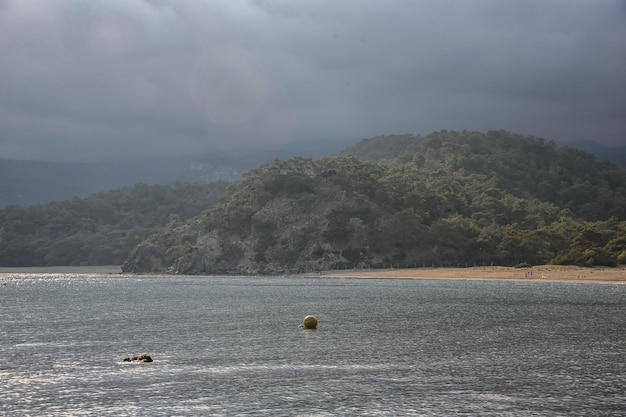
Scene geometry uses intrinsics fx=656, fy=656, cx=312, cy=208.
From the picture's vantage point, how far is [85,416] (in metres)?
30.8

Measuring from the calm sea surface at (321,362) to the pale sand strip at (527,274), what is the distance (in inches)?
2714

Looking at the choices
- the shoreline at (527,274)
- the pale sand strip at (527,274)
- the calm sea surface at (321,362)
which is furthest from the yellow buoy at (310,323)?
the pale sand strip at (527,274)

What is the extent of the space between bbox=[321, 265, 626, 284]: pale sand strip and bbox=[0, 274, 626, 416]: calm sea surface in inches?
2714

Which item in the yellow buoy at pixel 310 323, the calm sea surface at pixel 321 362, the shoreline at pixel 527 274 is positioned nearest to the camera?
the calm sea surface at pixel 321 362

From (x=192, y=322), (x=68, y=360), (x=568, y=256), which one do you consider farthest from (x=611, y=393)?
(x=568, y=256)

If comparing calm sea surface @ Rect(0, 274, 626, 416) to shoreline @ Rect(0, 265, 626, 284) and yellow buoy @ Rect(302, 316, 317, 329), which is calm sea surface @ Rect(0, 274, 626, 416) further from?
shoreline @ Rect(0, 265, 626, 284)

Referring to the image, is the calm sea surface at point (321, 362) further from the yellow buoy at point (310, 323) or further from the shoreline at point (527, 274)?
the shoreline at point (527, 274)

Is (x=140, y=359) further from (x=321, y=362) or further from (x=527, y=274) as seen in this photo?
(x=527, y=274)

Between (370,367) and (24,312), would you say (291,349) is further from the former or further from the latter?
(24,312)

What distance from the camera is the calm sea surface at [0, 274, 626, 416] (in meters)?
33.2

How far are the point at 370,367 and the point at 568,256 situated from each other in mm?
151377

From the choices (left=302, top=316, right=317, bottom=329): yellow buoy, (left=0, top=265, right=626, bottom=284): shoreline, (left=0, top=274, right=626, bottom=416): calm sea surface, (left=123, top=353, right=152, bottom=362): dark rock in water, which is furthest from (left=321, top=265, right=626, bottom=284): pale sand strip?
(left=123, top=353, right=152, bottom=362): dark rock in water

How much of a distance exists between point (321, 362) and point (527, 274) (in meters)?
128

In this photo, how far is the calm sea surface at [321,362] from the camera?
3319cm
